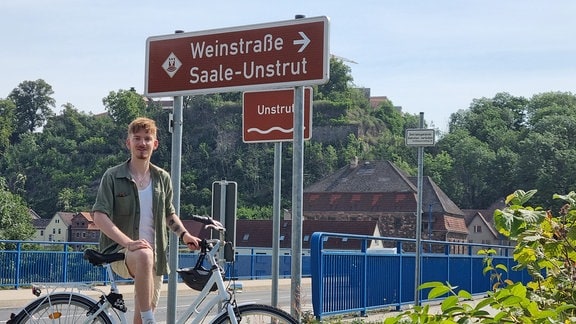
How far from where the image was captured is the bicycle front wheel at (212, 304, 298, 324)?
15.9 feet

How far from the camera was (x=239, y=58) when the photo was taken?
703 centimetres

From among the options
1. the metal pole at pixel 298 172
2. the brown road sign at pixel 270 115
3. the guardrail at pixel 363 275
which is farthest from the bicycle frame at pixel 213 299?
the guardrail at pixel 363 275

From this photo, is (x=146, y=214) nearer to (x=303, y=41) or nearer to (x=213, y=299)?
(x=213, y=299)

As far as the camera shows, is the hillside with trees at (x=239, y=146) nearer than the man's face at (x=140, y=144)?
No

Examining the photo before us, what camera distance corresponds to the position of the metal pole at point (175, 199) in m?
6.43

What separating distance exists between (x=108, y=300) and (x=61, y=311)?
252mm

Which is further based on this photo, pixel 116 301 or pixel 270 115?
pixel 270 115

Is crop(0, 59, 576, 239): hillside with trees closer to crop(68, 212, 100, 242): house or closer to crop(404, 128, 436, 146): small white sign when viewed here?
crop(68, 212, 100, 242): house

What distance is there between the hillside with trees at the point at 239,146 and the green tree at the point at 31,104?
19 cm

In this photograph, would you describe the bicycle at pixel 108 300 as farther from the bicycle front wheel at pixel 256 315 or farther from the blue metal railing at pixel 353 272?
the blue metal railing at pixel 353 272

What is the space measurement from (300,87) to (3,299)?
41.8 ft

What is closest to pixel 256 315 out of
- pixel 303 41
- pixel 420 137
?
→ pixel 303 41

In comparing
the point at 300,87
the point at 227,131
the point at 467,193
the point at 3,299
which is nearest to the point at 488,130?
the point at 467,193

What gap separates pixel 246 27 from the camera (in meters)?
7.01
